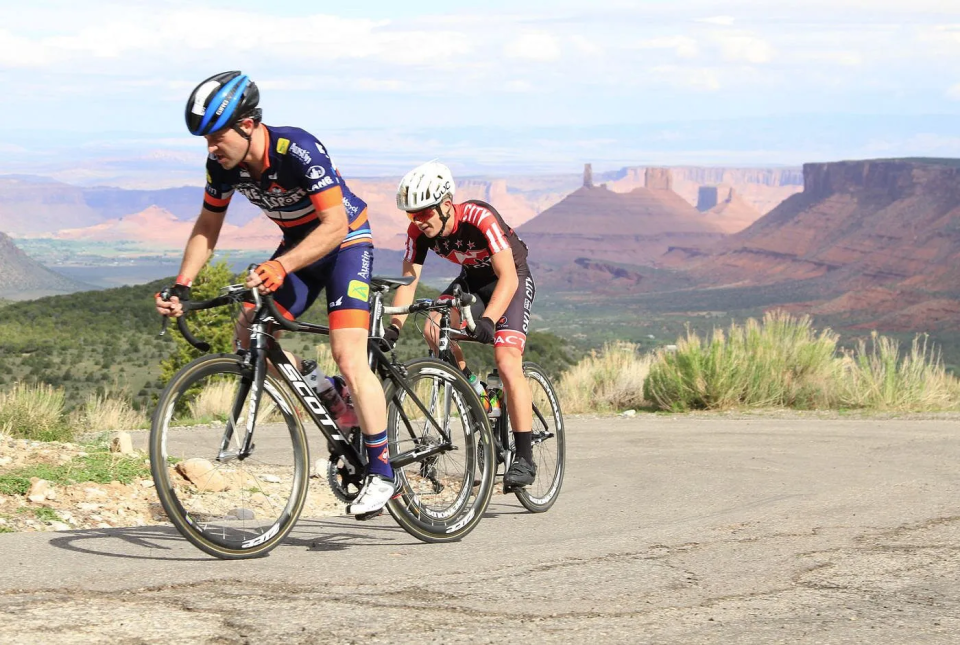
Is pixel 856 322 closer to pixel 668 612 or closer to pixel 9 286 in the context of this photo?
pixel 9 286

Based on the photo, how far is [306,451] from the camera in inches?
217

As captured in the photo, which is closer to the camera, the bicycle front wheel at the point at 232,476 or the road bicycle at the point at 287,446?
the bicycle front wheel at the point at 232,476

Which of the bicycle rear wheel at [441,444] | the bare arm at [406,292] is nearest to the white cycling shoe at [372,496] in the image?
the bicycle rear wheel at [441,444]

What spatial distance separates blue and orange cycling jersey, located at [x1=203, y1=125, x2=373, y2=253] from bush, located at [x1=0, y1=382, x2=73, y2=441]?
582 centimetres

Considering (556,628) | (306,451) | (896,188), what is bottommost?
(556,628)

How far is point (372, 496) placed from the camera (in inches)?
221

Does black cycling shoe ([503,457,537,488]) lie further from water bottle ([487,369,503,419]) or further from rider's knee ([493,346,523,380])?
rider's knee ([493,346,523,380])

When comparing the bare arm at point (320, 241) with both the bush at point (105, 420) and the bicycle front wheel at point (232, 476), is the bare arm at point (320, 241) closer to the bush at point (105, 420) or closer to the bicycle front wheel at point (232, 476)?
the bicycle front wheel at point (232, 476)

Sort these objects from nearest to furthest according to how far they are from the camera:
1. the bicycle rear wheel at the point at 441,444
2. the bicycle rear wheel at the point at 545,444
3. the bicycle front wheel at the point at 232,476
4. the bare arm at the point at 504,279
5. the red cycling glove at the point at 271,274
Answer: the bicycle front wheel at the point at 232,476
the red cycling glove at the point at 271,274
the bicycle rear wheel at the point at 441,444
the bare arm at the point at 504,279
the bicycle rear wheel at the point at 545,444

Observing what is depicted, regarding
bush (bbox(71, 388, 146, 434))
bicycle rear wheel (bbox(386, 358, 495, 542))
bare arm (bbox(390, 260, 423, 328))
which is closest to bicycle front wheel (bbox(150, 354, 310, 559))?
bicycle rear wheel (bbox(386, 358, 495, 542))

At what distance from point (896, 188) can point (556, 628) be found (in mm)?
209240

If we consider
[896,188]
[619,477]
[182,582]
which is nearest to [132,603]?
[182,582]

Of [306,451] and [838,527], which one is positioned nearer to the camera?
[306,451]

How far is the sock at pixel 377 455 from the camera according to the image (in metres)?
5.67
